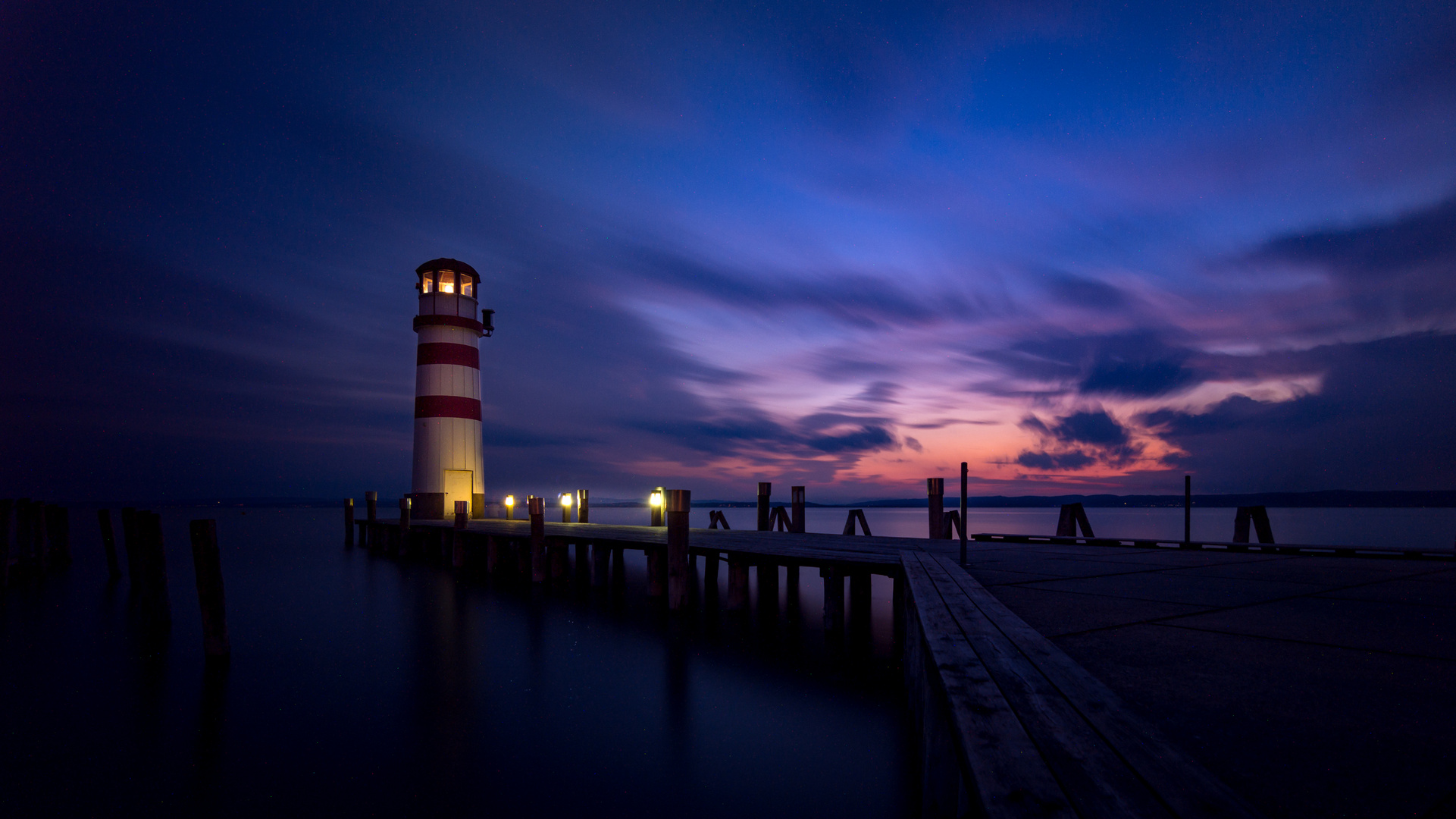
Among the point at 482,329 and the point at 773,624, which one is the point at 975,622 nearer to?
the point at 773,624

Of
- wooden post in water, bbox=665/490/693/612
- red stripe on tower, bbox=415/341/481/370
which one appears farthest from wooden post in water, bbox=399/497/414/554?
wooden post in water, bbox=665/490/693/612

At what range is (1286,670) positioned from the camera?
145 inches

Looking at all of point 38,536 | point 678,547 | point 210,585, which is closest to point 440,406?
point 38,536

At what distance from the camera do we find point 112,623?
14.7 m

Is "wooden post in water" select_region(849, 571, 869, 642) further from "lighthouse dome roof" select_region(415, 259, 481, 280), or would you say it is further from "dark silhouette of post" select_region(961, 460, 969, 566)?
"lighthouse dome roof" select_region(415, 259, 481, 280)

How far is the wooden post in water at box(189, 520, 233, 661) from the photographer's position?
32.6 feet

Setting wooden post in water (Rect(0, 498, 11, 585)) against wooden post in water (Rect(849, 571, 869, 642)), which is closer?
wooden post in water (Rect(849, 571, 869, 642))

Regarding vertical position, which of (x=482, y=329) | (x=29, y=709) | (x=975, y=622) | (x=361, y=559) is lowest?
(x=361, y=559)

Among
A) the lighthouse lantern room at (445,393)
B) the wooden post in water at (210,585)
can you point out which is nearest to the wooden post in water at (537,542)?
the wooden post in water at (210,585)

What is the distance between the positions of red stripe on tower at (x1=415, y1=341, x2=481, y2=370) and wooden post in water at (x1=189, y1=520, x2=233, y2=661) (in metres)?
14.7

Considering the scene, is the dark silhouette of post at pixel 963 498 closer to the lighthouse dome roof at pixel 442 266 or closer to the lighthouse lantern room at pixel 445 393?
the lighthouse lantern room at pixel 445 393

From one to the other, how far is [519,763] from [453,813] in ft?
3.49

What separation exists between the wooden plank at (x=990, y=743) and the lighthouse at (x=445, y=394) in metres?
24.0

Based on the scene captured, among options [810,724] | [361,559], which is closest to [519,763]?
[810,724]
